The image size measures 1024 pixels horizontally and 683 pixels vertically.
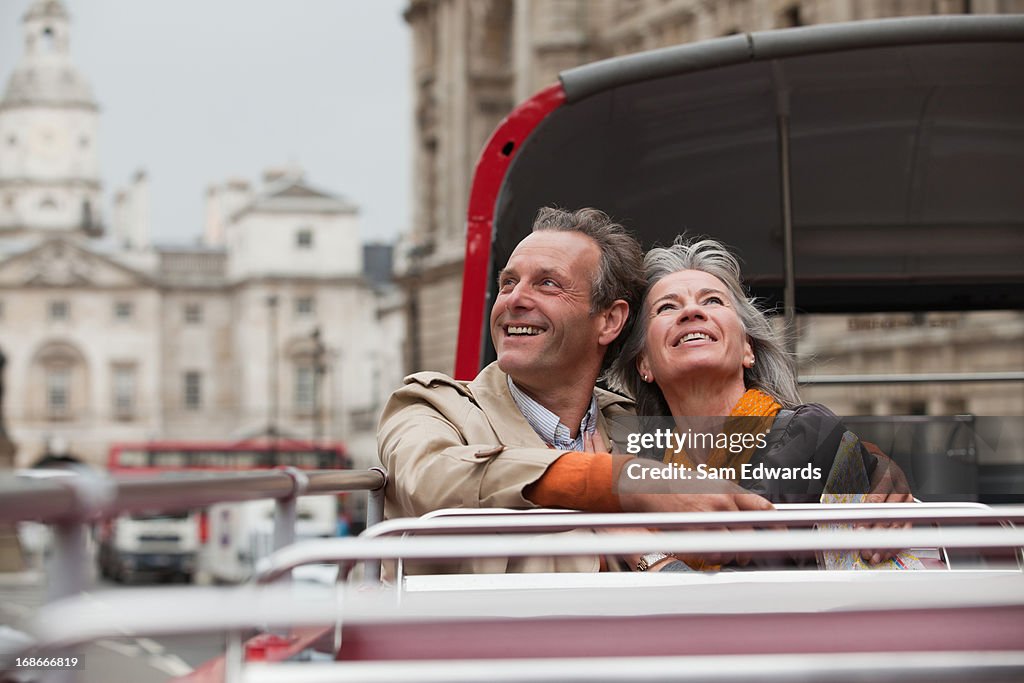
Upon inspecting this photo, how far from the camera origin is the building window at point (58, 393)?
289 feet

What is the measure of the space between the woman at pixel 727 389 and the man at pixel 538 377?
92 millimetres

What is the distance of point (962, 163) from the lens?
5449mm

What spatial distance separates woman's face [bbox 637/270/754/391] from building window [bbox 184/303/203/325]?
86969 millimetres

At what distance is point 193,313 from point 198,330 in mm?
1077

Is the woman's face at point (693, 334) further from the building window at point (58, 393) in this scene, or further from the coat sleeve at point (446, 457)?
the building window at point (58, 393)

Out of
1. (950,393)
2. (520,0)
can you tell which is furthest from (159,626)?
(520,0)

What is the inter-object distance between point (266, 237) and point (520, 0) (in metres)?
42.8

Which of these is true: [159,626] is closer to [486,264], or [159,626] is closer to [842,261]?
Answer: [486,264]

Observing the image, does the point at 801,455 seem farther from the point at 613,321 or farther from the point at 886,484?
the point at 613,321

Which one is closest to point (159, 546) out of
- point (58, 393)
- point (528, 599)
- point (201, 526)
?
point (201, 526)

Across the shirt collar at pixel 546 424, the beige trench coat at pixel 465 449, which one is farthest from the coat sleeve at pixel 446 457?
the shirt collar at pixel 546 424

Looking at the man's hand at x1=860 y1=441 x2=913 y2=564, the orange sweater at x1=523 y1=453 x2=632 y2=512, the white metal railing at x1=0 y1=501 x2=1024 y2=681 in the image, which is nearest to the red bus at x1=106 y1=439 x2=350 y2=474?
the man's hand at x1=860 y1=441 x2=913 y2=564

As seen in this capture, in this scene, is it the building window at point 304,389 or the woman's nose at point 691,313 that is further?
the building window at point 304,389

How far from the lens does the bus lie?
128 feet
